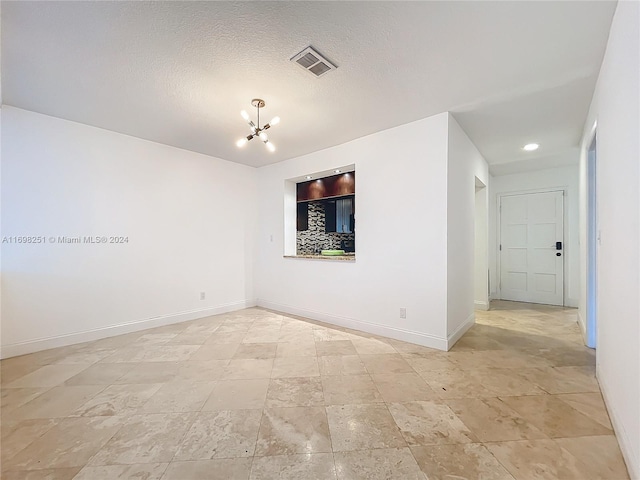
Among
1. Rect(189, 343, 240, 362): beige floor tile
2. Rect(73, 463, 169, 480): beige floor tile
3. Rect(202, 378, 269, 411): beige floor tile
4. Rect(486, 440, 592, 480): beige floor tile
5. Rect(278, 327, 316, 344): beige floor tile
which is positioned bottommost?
Rect(278, 327, 316, 344): beige floor tile

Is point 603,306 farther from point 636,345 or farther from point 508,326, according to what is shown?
point 508,326

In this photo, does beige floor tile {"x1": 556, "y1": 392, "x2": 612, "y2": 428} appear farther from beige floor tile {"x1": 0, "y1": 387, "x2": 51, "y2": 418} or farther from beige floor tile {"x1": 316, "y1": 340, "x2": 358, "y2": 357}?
beige floor tile {"x1": 0, "y1": 387, "x2": 51, "y2": 418}

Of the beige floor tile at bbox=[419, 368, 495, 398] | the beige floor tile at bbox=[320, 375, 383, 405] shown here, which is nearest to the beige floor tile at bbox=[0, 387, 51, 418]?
the beige floor tile at bbox=[320, 375, 383, 405]

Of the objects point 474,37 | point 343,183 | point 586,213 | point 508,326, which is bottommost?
point 508,326

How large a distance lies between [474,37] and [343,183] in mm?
2694

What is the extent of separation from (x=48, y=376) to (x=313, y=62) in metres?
3.46

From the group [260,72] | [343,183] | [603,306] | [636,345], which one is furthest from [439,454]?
[343,183]

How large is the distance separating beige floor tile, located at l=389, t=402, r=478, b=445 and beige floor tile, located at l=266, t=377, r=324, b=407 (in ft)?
1.82

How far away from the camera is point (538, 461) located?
1371 millimetres

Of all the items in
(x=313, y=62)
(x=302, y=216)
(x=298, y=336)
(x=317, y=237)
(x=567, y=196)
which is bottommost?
(x=298, y=336)

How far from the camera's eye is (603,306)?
6.48ft

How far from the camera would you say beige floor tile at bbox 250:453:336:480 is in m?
1.29

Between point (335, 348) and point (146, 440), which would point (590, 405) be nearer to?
point (335, 348)

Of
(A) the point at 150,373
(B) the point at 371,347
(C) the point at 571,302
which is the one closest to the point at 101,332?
(A) the point at 150,373
